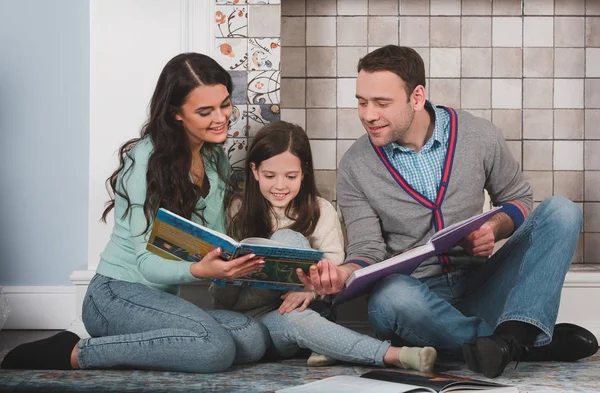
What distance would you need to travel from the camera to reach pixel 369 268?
1813 mm

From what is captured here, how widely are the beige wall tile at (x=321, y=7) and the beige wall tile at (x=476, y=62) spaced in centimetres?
51

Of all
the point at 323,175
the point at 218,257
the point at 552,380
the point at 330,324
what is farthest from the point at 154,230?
the point at 323,175

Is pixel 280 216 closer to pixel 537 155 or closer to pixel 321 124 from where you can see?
pixel 321 124

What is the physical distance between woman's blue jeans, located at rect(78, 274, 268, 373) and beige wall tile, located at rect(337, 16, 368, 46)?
127 cm

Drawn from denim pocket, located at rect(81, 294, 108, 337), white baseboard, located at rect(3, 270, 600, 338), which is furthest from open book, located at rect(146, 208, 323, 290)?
white baseboard, located at rect(3, 270, 600, 338)

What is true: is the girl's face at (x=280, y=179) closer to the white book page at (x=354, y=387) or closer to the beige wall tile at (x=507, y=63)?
the white book page at (x=354, y=387)

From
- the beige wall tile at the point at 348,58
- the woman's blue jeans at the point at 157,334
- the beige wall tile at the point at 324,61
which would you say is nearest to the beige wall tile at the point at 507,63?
the beige wall tile at the point at 348,58

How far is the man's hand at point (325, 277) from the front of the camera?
1.85 metres

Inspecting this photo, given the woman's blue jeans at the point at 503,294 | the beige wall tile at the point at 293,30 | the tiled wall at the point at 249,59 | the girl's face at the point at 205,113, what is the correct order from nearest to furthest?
the woman's blue jeans at the point at 503,294 → the girl's face at the point at 205,113 → the tiled wall at the point at 249,59 → the beige wall tile at the point at 293,30

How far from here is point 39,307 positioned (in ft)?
8.44

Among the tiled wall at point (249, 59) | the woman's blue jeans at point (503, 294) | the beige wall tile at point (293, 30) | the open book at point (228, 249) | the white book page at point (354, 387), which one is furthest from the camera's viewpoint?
the beige wall tile at point (293, 30)

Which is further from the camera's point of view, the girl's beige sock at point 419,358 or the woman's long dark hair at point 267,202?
the woman's long dark hair at point 267,202

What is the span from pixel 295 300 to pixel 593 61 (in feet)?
5.22

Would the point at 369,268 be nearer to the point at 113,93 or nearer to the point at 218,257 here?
the point at 218,257
